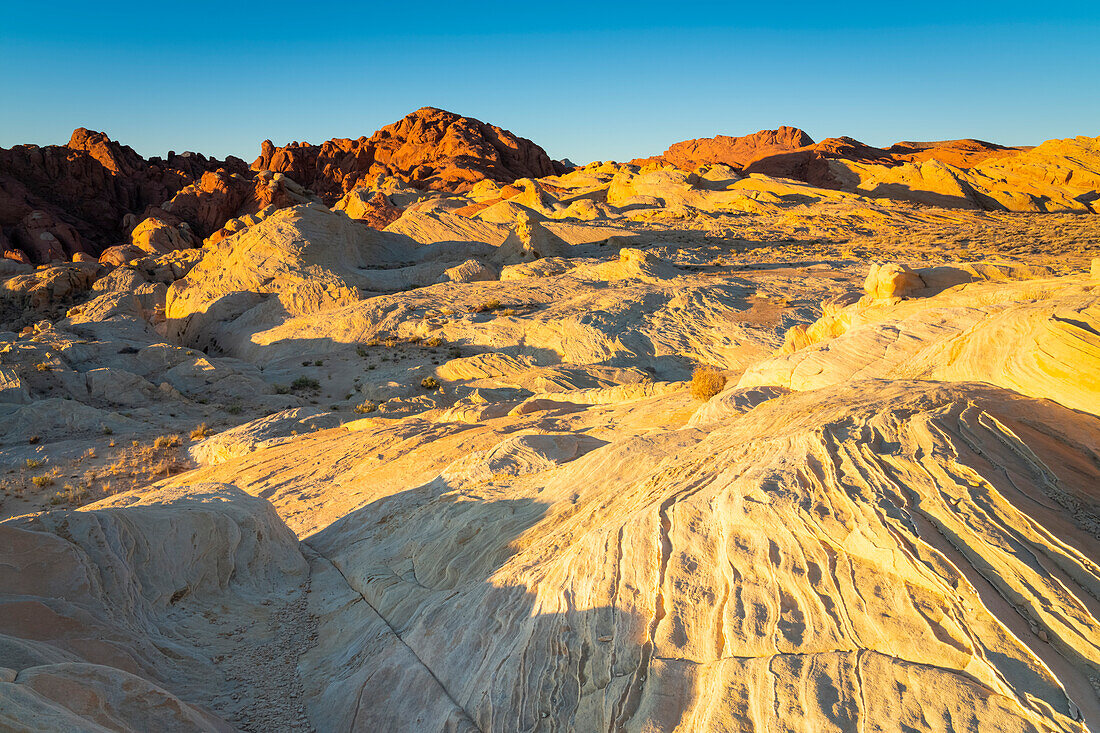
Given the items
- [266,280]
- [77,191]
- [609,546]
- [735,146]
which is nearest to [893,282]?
[609,546]

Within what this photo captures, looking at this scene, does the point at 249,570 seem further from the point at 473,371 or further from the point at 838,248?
the point at 838,248

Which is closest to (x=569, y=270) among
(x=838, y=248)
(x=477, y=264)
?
(x=477, y=264)

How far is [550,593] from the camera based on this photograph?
4.95 meters

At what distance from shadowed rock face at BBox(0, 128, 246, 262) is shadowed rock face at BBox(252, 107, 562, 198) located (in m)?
16.6

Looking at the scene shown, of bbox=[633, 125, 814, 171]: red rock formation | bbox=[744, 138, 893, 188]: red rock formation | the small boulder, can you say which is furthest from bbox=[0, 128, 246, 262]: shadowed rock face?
bbox=[633, 125, 814, 171]: red rock formation

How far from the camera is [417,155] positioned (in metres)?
93.6

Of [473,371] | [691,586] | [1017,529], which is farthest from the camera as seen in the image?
[473,371]

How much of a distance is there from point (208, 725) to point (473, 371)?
58.4 feet

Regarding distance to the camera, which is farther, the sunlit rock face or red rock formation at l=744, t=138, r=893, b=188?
red rock formation at l=744, t=138, r=893, b=188

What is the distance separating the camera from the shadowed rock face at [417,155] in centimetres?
8781

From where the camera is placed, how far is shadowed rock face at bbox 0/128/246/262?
55.8 metres

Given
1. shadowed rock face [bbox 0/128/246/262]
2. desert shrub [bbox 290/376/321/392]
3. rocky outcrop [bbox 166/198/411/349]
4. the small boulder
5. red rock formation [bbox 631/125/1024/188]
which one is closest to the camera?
the small boulder

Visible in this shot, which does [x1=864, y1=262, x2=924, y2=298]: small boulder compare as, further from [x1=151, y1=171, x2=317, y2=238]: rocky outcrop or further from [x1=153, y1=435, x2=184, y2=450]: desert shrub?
[x1=151, y1=171, x2=317, y2=238]: rocky outcrop

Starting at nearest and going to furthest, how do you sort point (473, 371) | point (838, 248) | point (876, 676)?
point (876, 676) → point (473, 371) → point (838, 248)
